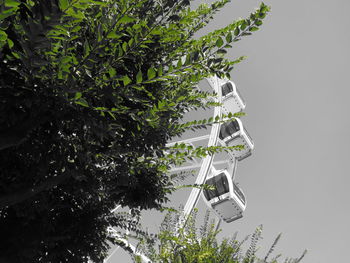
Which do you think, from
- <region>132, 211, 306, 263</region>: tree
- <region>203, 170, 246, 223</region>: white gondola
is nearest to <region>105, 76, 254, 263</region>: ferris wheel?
<region>203, 170, 246, 223</region>: white gondola

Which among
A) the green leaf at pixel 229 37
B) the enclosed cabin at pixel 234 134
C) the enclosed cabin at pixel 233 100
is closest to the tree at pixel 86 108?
the green leaf at pixel 229 37

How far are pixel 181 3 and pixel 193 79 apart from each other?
1.46m

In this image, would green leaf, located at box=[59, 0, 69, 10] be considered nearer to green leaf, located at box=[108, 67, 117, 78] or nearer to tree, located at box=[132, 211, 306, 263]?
green leaf, located at box=[108, 67, 117, 78]

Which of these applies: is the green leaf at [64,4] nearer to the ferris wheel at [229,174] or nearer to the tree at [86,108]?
the tree at [86,108]

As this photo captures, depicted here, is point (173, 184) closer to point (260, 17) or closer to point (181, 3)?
point (181, 3)

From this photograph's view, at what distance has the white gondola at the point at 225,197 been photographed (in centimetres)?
2461

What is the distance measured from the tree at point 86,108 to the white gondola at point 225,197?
65.1ft

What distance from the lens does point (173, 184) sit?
5012 mm

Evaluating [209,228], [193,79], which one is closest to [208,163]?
[209,228]

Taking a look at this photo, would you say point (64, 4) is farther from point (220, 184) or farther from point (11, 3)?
point (220, 184)

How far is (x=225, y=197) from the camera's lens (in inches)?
969

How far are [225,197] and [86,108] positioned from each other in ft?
74.9

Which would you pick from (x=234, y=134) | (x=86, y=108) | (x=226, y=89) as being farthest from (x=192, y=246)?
(x=226, y=89)

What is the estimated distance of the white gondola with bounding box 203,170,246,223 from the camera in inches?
969
